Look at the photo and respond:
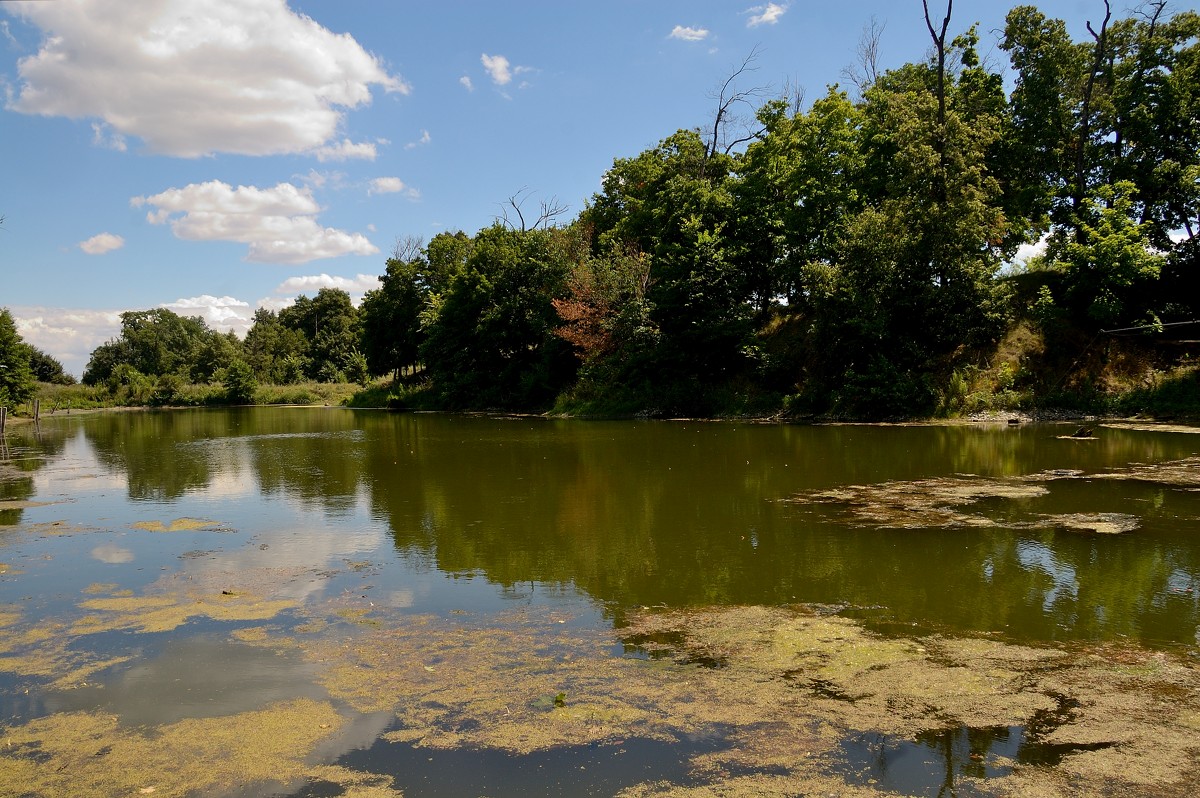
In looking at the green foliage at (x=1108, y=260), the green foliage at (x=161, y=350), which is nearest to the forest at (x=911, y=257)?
the green foliage at (x=1108, y=260)

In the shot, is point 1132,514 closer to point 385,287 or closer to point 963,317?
point 963,317

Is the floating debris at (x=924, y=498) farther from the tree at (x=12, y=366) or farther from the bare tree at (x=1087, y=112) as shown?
the tree at (x=12, y=366)

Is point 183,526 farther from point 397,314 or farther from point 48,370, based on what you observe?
point 48,370

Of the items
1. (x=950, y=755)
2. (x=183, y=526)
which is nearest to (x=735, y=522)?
(x=950, y=755)

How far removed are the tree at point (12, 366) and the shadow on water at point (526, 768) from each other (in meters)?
48.1

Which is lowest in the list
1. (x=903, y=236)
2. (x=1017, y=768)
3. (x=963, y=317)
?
(x=1017, y=768)

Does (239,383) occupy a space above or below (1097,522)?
above

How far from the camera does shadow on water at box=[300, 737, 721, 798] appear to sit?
396cm

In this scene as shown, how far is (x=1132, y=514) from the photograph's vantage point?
9969mm

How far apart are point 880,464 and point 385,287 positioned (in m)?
45.0

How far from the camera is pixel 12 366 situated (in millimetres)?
43000

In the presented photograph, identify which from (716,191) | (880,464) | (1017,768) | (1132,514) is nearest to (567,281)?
(716,191)

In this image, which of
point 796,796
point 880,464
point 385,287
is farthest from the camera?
point 385,287

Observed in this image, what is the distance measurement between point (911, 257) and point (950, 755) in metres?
25.0
